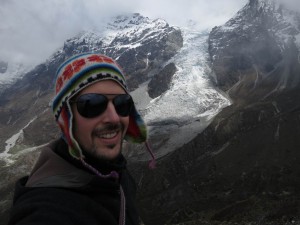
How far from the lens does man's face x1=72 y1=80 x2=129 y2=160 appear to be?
412cm

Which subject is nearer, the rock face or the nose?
the nose

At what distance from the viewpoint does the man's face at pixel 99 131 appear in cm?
412

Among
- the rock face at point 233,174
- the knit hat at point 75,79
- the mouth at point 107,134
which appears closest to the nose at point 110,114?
the mouth at point 107,134

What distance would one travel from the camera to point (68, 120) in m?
4.15

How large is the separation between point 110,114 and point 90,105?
29 cm

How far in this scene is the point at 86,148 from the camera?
4.12 m

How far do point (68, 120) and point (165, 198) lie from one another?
437ft

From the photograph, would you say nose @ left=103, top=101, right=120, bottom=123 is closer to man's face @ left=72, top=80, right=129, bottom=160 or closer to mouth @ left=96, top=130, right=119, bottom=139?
man's face @ left=72, top=80, right=129, bottom=160

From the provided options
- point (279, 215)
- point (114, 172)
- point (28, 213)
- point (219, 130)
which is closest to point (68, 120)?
point (114, 172)

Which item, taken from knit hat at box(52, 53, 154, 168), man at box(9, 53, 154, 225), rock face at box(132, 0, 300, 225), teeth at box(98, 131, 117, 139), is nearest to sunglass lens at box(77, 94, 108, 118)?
man at box(9, 53, 154, 225)

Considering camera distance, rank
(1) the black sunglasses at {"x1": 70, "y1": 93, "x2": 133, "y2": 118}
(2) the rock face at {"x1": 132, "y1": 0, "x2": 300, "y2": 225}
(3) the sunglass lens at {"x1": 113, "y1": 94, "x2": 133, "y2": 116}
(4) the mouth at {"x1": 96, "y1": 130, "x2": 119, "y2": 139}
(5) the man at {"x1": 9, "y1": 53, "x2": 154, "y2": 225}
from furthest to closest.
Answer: (2) the rock face at {"x1": 132, "y1": 0, "x2": 300, "y2": 225} → (3) the sunglass lens at {"x1": 113, "y1": 94, "x2": 133, "y2": 116} → (4) the mouth at {"x1": 96, "y1": 130, "x2": 119, "y2": 139} → (1) the black sunglasses at {"x1": 70, "y1": 93, "x2": 133, "y2": 118} → (5) the man at {"x1": 9, "y1": 53, "x2": 154, "y2": 225}

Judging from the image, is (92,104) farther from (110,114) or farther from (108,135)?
(108,135)

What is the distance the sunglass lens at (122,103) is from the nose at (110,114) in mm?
94

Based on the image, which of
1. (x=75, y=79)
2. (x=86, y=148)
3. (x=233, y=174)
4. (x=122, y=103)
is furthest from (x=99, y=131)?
(x=233, y=174)
